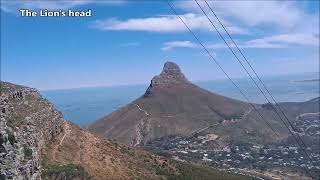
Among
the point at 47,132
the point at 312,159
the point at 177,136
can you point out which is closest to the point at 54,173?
the point at 47,132

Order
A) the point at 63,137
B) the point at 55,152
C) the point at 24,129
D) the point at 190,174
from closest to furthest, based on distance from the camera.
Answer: the point at 24,129 < the point at 55,152 < the point at 63,137 < the point at 190,174

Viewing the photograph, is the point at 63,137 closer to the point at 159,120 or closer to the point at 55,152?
the point at 55,152

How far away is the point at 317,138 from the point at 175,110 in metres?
54.7

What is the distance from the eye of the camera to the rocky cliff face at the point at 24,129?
4188 centimetres

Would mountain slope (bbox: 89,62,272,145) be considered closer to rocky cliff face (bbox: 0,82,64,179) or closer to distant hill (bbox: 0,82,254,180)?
distant hill (bbox: 0,82,254,180)

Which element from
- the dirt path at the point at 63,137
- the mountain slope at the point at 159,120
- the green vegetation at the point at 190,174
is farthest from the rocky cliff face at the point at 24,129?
the mountain slope at the point at 159,120

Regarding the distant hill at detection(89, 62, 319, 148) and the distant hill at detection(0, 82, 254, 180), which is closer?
the distant hill at detection(0, 82, 254, 180)

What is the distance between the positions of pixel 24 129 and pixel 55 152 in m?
7.92

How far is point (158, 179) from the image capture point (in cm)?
6031

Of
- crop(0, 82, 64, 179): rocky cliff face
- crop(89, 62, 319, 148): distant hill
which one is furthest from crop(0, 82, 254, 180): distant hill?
crop(89, 62, 319, 148): distant hill

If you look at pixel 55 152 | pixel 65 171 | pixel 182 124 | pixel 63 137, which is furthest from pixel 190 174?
pixel 182 124

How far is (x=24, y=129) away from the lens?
4997cm

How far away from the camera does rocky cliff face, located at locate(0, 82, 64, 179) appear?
41875 millimetres

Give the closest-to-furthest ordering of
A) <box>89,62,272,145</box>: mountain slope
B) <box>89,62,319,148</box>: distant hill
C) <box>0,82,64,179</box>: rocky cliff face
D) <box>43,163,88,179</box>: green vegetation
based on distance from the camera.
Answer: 1. <box>0,82,64,179</box>: rocky cliff face
2. <box>43,163,88,179</box>: green vegetation
3. <box>89,62,319,148</box>: distant hill
4. <box>89,62,272,145</box>: mountain slope
